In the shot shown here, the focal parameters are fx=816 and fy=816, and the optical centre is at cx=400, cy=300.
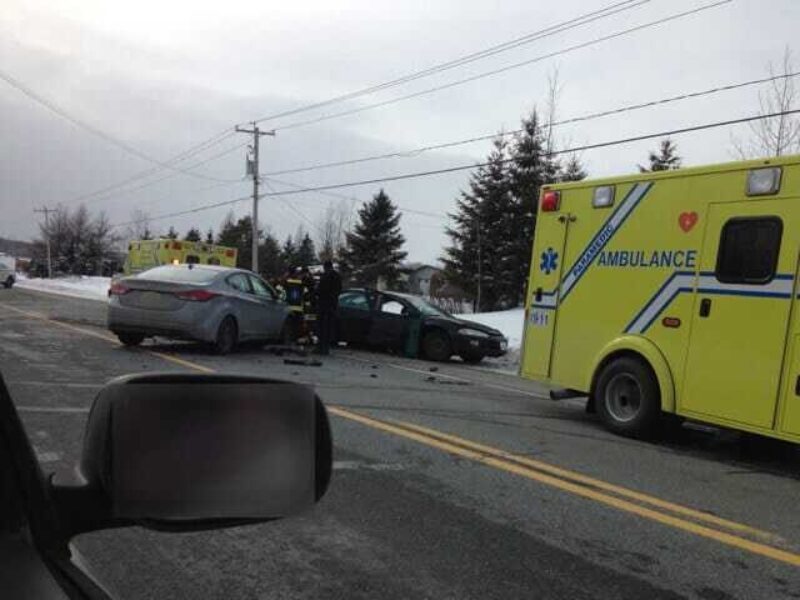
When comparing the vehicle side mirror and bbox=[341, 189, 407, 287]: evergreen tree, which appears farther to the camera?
bbox=[341, 189, 407, 287]: evergreen tree

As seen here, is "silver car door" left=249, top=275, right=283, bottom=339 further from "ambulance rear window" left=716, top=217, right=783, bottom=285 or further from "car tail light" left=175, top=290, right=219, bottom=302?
"ambulance rear window" left=716, top=217, right=783, bottom=285

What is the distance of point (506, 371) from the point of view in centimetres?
1537

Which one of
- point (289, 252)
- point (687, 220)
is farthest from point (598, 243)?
point (289, 252)

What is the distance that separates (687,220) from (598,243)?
1.16 metres

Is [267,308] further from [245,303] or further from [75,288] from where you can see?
[75,288]

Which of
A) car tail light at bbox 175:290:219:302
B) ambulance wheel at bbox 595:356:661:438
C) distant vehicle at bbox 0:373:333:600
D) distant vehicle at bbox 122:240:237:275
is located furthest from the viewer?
distant vehicle at bbox 122:240:237:275

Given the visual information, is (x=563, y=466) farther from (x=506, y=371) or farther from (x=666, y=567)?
(x=506, y=371)

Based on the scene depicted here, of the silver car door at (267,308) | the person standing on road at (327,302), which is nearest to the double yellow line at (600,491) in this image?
the silver car door at (267,308)

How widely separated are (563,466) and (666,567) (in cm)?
228

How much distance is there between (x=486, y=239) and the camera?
4031 cm

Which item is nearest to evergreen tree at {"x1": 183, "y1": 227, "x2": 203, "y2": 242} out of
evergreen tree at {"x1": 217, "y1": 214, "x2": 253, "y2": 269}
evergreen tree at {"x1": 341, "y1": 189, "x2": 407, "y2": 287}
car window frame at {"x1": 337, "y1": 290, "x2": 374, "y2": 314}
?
evergreen tree at {"x1": 217, "y1": 214, "x2": 253, "y2": 269}

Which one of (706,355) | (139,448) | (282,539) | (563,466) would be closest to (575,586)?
(282,539)

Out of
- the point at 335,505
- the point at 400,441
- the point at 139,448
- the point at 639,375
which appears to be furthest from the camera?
the point at 639,375

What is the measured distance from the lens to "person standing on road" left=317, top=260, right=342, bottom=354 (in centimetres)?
1488
